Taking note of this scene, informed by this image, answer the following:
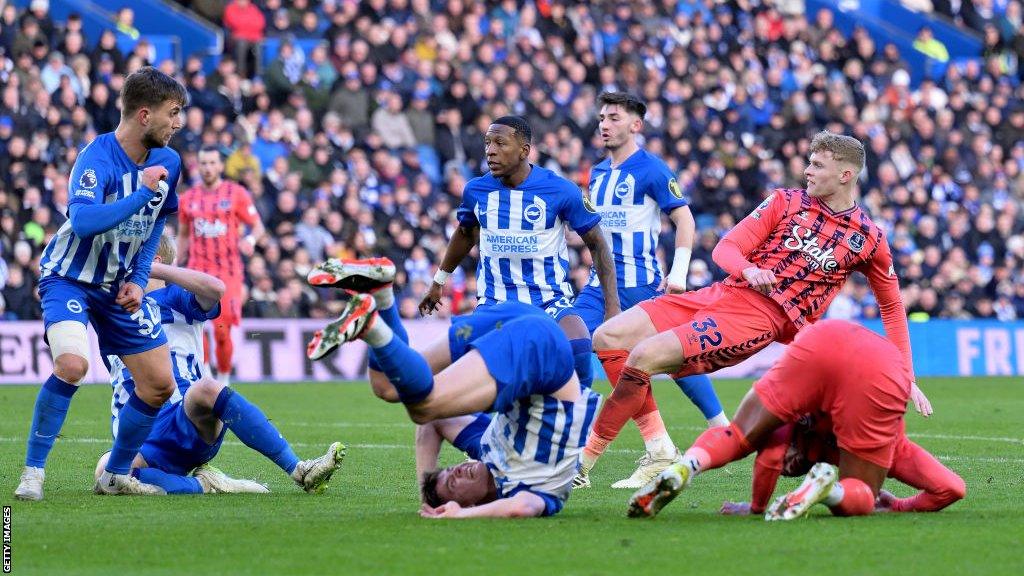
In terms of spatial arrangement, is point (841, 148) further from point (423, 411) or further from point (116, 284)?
point (116, 284)

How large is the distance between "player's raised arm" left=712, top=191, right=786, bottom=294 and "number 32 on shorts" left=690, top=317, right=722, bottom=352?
0.35 meters

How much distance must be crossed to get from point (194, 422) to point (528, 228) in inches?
97.2

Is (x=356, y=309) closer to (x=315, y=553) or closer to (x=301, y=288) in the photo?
(x=315, y=553)

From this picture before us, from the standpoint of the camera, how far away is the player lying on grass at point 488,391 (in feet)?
23.1

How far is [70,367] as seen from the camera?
8609 mm

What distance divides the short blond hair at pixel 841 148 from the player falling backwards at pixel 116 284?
3675 mm

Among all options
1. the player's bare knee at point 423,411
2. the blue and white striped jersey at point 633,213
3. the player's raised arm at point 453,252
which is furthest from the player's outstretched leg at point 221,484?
the blue and white striped jersey at point 633,213

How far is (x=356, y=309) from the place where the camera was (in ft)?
22.4

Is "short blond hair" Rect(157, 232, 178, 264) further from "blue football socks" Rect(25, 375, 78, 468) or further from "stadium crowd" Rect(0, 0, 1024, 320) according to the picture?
"stadium crowd" Rect(0, 0, 1024, 320)

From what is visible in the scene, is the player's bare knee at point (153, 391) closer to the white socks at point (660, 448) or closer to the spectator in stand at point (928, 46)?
the white socks at point (660, 448)

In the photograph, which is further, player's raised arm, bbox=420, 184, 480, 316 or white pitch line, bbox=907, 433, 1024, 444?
white pitch line, bbox=907, 433, 1024, 444

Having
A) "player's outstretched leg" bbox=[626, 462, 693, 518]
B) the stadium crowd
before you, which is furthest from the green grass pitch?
the stadium crowd

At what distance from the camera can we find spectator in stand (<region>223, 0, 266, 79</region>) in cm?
2438

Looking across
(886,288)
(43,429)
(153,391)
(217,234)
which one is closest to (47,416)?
(43,429)
